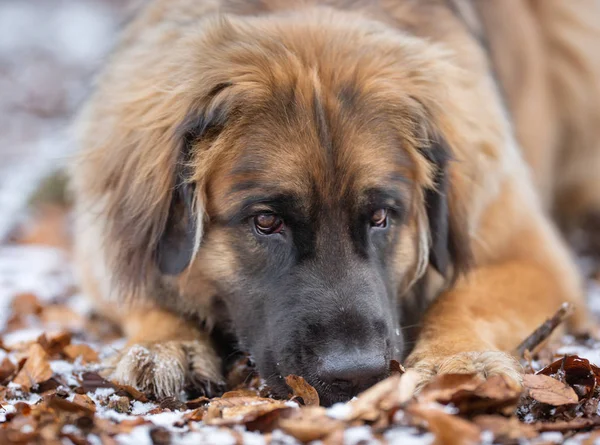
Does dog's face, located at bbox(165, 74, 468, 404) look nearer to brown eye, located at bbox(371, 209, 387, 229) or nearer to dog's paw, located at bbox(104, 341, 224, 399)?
brown eye, located at bbox(371, 209, 387, 229)

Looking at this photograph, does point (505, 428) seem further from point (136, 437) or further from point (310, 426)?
point (136, 437)

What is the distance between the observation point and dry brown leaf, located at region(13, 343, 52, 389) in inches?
118

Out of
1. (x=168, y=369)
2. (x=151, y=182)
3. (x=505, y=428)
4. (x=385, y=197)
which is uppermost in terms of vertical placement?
(x=151, y=182)

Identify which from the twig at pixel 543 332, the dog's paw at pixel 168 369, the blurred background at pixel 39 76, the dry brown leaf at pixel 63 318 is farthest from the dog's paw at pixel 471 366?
the blurred background at pixel 39 76

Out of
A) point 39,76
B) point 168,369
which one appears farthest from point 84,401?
point 39,76

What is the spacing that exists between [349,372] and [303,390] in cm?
17

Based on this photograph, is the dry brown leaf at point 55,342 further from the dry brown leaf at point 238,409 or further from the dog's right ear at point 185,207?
the dry brown leaf at point 238,409

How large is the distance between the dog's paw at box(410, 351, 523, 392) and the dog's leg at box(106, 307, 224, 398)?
80cm

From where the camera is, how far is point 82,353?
11.3 feet

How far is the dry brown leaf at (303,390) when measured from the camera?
2.61m

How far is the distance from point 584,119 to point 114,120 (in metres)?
3.47

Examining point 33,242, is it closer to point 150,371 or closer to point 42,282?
point 42,282

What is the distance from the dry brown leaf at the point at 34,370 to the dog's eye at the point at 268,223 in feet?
3.13

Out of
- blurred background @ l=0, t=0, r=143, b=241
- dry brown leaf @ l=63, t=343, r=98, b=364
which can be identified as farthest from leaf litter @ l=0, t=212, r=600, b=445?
blurred background @ l=0, t=0, r=143, b=241
